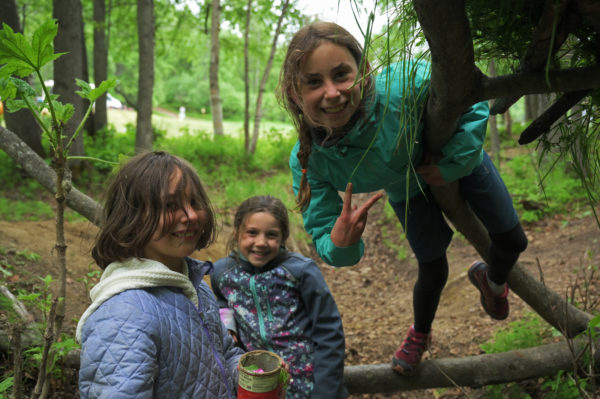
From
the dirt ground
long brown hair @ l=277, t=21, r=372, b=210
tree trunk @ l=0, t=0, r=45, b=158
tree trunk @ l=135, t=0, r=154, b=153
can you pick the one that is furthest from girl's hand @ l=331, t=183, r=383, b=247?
tree trunk @ l=0, t=0, r=45, b=158

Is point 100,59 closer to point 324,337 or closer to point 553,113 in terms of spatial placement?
point 324,337

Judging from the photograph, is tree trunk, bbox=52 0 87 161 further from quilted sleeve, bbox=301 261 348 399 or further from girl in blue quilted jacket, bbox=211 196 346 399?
quilted sleeve, bbox=301 261 348 399

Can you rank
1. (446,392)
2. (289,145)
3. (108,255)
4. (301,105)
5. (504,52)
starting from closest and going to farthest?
(504,52) < (108,255) < (301,105) < (446,392) < (289,145)

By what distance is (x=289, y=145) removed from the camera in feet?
34.6

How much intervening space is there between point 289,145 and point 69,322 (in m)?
7.92

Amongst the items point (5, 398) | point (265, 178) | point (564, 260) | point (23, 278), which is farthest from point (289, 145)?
point (5, 398)

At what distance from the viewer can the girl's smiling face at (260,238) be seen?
8.34ft

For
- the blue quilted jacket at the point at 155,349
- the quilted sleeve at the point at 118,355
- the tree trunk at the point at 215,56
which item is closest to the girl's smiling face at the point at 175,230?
the blue quilted jacket at the point at 155,349

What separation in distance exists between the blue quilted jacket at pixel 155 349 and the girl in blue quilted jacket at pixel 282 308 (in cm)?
65

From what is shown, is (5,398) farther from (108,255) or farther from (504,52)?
(504,52)

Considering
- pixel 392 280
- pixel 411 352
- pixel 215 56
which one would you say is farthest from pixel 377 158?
pixel 215 56

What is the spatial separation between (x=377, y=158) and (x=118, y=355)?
1.21 m

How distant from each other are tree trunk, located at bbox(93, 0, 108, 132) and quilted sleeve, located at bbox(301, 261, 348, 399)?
8.06m

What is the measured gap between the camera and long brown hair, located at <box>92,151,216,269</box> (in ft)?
5.26
